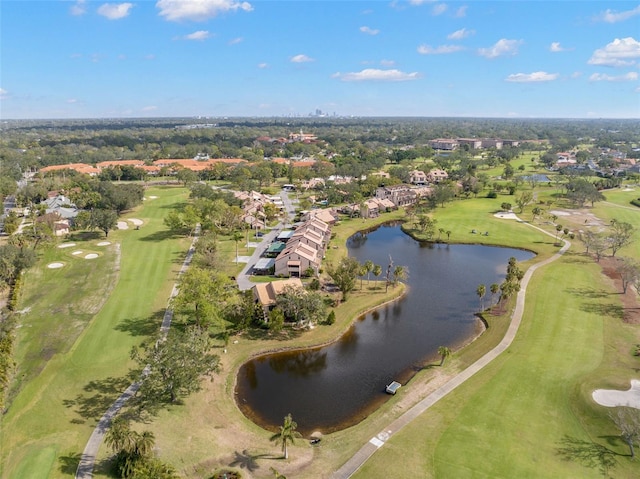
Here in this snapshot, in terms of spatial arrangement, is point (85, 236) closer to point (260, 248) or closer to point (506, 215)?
point (260, 248)

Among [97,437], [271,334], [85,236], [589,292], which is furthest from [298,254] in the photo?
[85,236]

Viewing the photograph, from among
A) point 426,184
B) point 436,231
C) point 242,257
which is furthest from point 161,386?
point 426,184

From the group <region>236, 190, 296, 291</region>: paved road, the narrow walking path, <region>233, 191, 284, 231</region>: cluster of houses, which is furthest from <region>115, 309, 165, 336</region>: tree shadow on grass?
<region>233, 191, 284, 231</region>: cluster of houses

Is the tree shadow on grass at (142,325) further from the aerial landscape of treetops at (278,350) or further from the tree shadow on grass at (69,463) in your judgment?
the tree shadow on grass at (69,463)

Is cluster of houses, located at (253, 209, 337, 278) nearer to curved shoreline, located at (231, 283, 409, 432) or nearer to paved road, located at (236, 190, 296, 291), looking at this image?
paved road, located at (236, 190, 296, 291)

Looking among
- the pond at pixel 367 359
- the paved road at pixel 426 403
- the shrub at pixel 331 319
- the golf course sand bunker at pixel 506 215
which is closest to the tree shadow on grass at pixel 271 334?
the pond at pixel 367 359
